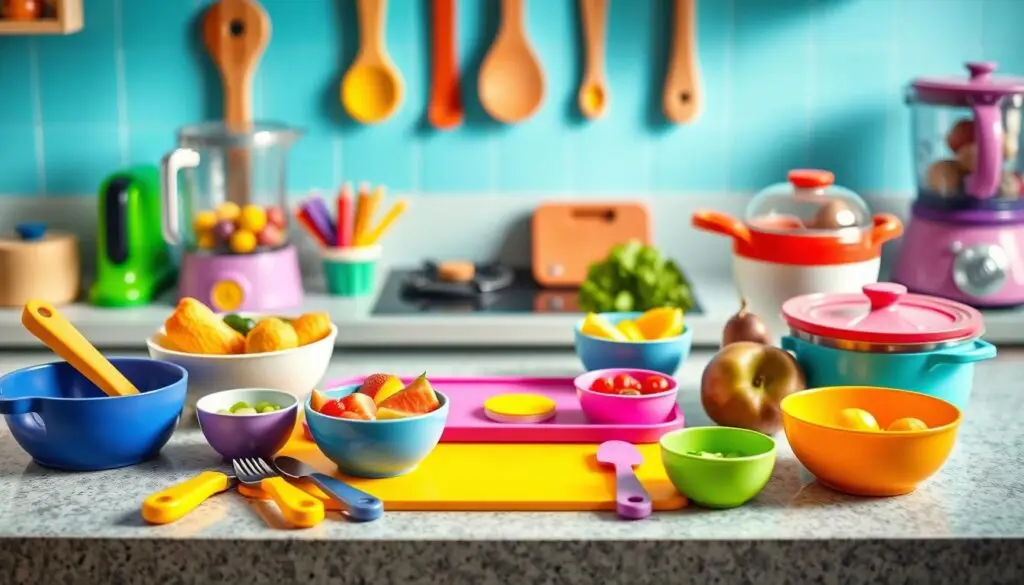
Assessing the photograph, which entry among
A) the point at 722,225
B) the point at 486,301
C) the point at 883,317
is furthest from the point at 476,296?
the point at 883,317

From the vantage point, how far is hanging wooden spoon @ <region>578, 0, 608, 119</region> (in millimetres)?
2602

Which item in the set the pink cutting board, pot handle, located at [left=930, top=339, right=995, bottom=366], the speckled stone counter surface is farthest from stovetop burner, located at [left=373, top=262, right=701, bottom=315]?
the speckled stone counter surface

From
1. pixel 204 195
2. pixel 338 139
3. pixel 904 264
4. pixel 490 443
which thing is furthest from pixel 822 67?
pixel 490 443

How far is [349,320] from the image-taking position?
2295mm

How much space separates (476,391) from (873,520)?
0.60m

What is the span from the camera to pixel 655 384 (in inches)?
64.6

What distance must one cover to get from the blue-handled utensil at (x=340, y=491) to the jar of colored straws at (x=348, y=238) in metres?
1.02

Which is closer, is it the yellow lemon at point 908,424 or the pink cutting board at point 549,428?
the yellow lemon at point 908,424

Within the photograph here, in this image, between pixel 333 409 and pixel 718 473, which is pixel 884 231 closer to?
pixel 718 473

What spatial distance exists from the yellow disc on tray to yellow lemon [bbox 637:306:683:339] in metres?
0.19

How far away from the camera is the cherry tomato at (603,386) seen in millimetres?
1631

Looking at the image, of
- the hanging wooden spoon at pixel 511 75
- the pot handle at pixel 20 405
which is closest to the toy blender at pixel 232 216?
the hanging wooden spoon at pixel 511 75

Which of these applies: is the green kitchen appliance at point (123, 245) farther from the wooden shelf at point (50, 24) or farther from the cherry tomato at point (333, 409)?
the cherry tomato at point (333, 409)

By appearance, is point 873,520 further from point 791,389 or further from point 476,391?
point 476,391
